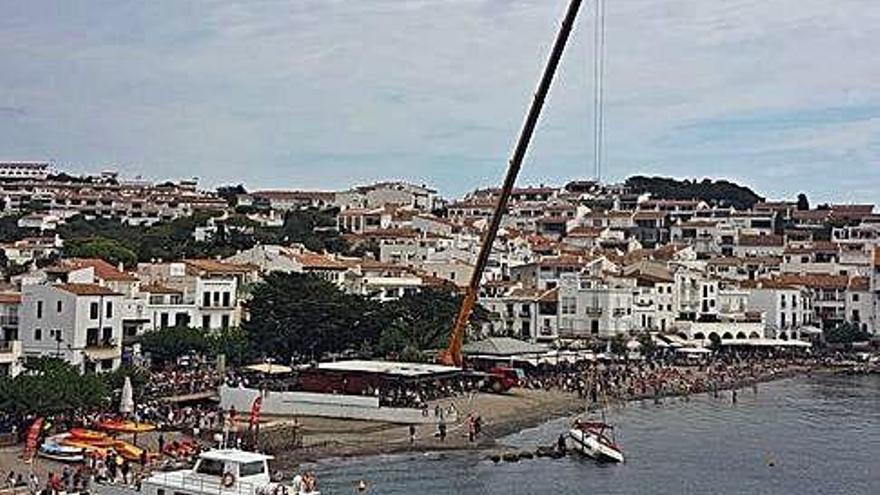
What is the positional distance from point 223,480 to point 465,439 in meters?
17.4

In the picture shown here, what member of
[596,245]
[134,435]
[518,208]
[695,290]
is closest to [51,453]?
[134,435]

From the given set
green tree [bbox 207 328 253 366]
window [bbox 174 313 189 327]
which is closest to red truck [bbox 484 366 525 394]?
green tree [bbox 207 328 253 366]

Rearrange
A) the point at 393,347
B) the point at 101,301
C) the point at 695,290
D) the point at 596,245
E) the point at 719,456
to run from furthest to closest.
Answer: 1. the point at 596,245
2. the point at 695,290
3. the point at 393,347
4. the point at 101,301
5. the point at 719,456

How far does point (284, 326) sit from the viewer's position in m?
55.5

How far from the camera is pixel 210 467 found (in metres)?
26.0

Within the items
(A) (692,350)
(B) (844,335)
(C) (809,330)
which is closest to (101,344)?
(A) (692,350)

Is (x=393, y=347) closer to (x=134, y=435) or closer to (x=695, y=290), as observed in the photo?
(x=134, y=435)

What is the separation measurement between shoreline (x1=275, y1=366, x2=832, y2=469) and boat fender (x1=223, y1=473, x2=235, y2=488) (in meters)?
10.5

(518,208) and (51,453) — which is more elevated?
(518,208)

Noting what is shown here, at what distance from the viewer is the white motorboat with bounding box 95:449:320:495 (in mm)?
25531

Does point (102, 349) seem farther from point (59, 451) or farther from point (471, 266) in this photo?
point (471, 266)

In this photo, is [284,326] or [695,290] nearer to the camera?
[284,326]

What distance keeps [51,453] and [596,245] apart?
76.9 metres

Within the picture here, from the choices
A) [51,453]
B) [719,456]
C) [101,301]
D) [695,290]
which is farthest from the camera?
[695,290]
